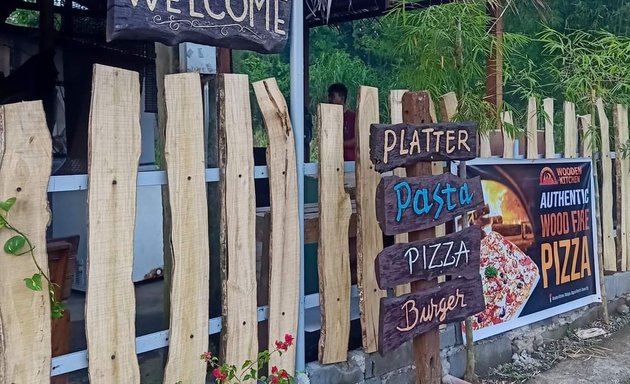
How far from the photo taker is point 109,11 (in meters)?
2.24

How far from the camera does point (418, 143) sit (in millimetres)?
2875

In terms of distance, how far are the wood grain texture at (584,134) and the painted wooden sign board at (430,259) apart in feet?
7.79

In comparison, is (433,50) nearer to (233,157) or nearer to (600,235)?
(233,157)

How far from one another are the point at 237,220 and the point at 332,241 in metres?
0.61

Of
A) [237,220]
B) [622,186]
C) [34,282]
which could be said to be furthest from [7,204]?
[622,186]

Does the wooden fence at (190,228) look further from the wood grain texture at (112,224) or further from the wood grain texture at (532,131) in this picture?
the wood grain texture at (532,131)

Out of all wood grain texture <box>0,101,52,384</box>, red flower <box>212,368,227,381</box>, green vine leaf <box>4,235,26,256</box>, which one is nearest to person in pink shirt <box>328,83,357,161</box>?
red flower <box>212,368,227,381</box>

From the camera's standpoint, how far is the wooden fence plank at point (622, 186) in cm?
521

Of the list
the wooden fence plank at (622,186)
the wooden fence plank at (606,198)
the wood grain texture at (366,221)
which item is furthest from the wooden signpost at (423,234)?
the wooden fence plank at (622,186)

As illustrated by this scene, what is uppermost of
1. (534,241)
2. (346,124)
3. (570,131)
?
(346,124)

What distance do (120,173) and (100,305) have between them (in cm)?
51

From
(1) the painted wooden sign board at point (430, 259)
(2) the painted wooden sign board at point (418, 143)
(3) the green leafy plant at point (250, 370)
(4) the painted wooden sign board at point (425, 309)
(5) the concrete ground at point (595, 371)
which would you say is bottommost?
(5) the concrete ground at point (595, 371)

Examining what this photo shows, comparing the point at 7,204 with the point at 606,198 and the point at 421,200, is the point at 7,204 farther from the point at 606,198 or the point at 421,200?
the point at 606,198

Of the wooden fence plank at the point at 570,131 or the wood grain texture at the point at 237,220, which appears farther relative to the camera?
the wooden fence plank at the point at 570,131
